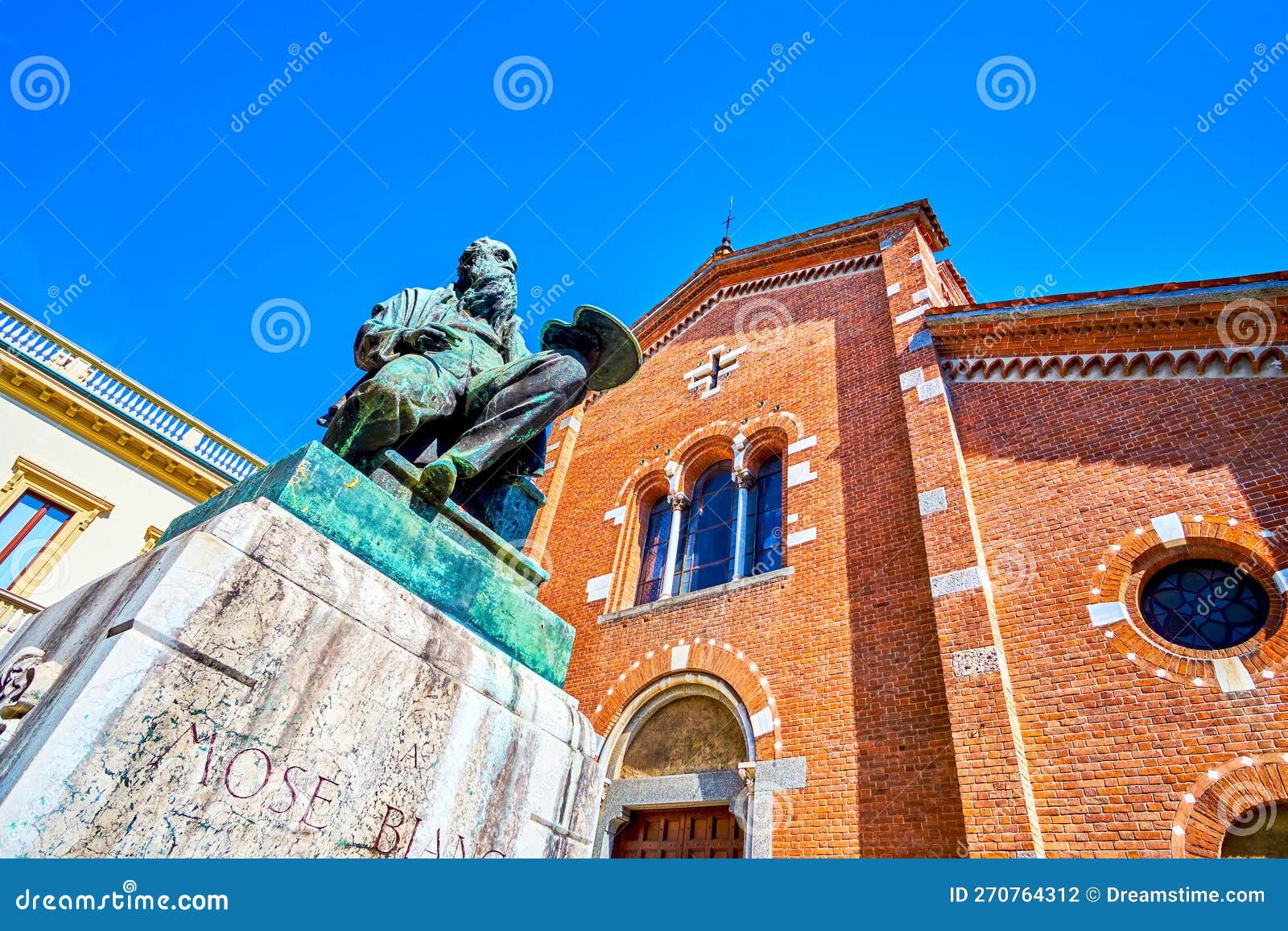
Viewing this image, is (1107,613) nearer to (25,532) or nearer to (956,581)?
(956,581)

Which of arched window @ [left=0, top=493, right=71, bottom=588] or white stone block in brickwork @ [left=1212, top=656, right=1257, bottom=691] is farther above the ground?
arched window @ [left=0, top=493, right=71, bottom=588]

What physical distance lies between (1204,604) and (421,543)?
736 centimetres

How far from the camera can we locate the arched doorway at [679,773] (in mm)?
8148

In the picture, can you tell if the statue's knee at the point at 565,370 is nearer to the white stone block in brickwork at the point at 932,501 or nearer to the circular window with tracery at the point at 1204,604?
the white stone block in brickwork at the point at 932,501

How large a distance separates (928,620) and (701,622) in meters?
3.02

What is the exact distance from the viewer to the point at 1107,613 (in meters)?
6.83

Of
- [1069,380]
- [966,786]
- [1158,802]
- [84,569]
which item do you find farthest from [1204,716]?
[84,569]

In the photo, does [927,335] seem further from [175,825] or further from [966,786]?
[175,825]

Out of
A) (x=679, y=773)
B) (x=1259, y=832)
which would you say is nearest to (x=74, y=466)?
(x=679, y=773)

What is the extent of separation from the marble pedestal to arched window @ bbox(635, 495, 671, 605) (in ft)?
27.6

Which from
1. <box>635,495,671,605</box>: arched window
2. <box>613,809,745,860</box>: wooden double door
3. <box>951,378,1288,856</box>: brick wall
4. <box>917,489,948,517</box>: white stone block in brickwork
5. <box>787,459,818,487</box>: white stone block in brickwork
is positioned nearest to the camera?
<box>951,378,1288,856</box>: brick wall

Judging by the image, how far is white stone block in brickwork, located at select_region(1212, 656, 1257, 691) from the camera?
19.6 ft

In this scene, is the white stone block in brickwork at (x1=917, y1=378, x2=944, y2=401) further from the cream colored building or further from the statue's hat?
the cream colored building

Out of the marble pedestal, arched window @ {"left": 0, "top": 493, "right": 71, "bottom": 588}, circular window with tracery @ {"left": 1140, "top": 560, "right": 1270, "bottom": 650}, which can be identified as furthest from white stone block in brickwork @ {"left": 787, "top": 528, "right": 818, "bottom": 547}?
arched window @ {"left": 0, "top": 493, "right": 71, "bottom": 588}
